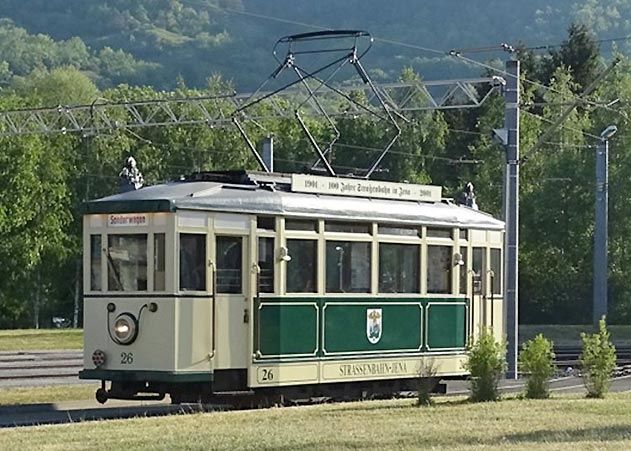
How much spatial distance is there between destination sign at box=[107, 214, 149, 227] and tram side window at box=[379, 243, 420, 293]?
3898 mm

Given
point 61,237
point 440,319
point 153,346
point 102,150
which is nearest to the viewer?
point 153,346

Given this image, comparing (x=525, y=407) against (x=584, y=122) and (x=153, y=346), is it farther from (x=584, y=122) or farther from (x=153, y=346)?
(x=584, y=122)

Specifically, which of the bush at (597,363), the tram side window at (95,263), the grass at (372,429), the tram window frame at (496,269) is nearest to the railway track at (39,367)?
the tram side window at (95,263)

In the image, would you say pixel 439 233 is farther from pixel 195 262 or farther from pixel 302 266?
pixel 195 262

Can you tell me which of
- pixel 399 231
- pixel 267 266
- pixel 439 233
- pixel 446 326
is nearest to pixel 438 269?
pixel 439 233

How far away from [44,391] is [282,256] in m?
6.04

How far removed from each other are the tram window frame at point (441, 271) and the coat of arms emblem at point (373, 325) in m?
1.26

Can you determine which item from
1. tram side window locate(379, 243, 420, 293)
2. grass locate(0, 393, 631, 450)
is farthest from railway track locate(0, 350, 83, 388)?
grass locate(0, 393, 631, 450)

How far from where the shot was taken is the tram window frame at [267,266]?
800 inches

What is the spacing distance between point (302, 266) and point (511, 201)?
382 inches

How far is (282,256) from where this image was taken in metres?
20.5

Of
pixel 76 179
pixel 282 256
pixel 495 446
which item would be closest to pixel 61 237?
pixel 76 179

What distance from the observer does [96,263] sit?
2034 centimetres

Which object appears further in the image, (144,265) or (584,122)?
(584,122)
